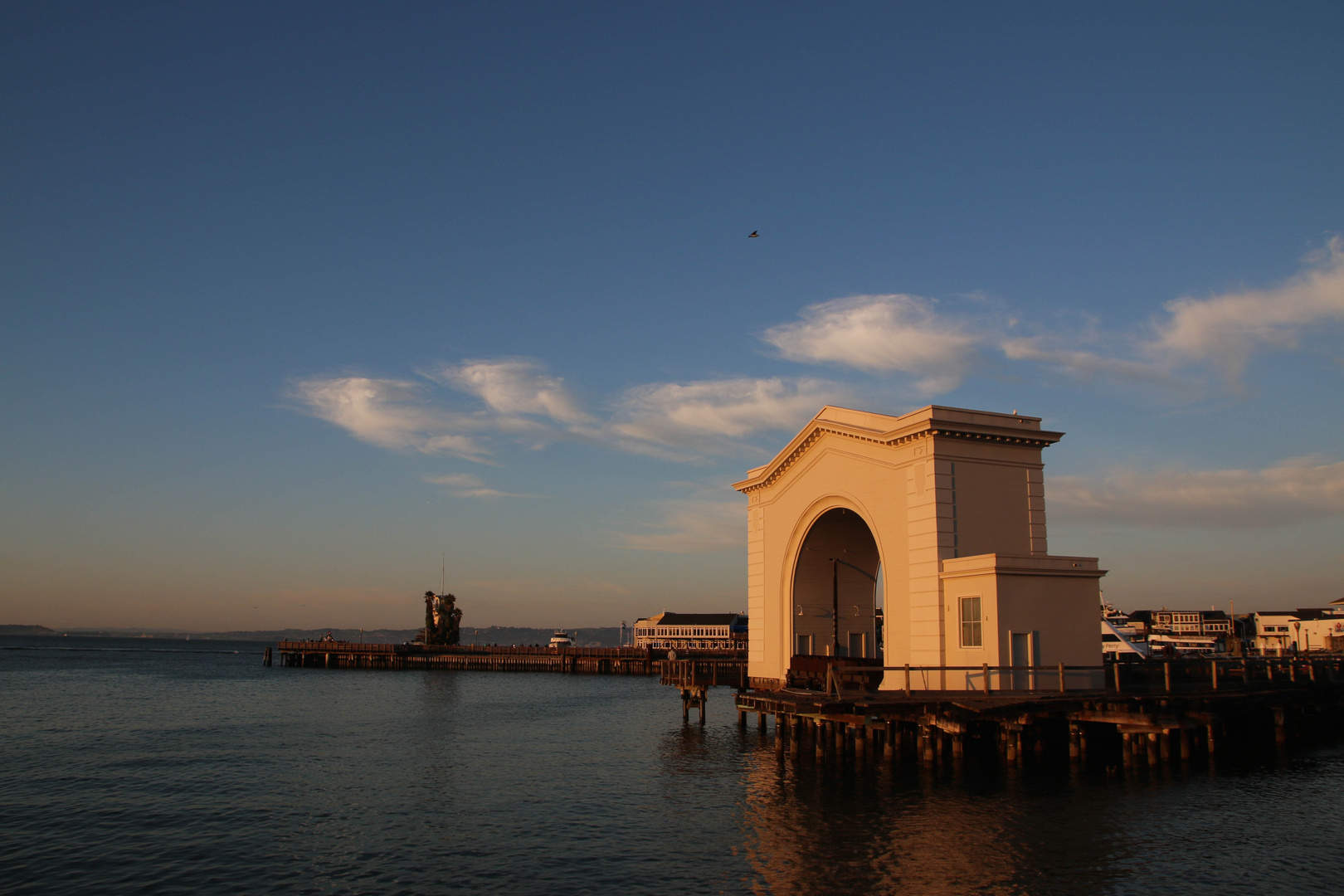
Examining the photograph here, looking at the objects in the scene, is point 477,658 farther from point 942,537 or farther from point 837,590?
point 942,537

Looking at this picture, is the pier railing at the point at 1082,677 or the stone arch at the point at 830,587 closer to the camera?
the pier railing at the point at 1082,677

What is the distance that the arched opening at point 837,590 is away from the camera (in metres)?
43.9

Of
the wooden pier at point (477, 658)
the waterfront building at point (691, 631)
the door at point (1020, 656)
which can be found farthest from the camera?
the waterfront building at point (691, 631)

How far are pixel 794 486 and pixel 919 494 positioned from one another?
982 cm

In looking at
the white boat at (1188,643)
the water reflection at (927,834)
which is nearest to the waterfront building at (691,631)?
the white boat at (1188,643)

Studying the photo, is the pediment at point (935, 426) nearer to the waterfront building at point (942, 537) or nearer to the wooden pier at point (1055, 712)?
the waterfront building at point (942, 537)

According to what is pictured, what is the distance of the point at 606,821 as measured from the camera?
2523 centimetres

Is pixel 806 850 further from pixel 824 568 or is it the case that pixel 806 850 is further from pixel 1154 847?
pixel 824 568

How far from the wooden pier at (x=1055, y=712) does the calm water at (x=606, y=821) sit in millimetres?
1734

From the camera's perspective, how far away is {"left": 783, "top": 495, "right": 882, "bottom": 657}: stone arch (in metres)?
43.6

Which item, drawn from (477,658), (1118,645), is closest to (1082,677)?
(1118,645)

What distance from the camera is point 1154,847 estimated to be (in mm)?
21000

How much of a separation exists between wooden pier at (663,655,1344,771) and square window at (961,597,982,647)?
44.3 inches

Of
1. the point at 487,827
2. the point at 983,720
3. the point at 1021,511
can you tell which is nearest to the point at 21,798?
the point at 487,827
